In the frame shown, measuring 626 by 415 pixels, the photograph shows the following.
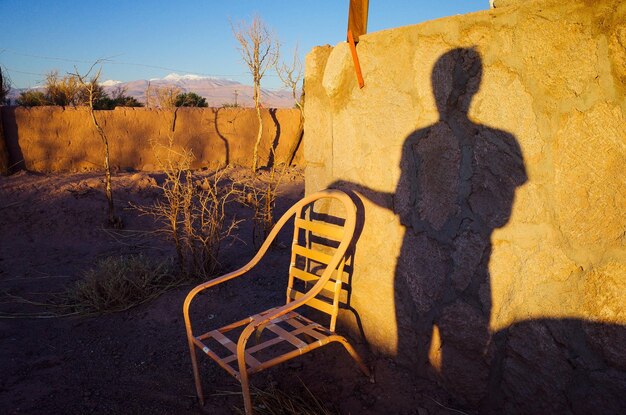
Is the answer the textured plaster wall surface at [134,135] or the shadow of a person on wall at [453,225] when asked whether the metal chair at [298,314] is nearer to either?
the shadow of a person on wall at [453,225]

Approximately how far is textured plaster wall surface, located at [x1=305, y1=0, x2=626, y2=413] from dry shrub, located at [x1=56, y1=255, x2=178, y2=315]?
1850 mm

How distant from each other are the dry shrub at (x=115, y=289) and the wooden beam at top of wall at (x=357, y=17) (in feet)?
7.70

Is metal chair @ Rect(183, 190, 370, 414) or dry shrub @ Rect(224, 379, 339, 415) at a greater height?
metal chair @ Rect(183, 190, 370, 414)

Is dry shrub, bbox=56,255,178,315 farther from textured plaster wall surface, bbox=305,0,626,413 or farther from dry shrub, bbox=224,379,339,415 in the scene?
textured plaster wall surface, bbox=305,0,626,413

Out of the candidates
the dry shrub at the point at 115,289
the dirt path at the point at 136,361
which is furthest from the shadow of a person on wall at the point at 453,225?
the dry shrub at the point at 115,289

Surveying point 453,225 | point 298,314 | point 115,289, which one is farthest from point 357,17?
point 115,289

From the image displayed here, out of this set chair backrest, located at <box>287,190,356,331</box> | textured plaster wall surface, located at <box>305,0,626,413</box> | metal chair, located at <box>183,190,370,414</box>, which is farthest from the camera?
chair backrest, located at <box>287,190,356,331</box>

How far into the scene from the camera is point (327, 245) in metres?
2.58

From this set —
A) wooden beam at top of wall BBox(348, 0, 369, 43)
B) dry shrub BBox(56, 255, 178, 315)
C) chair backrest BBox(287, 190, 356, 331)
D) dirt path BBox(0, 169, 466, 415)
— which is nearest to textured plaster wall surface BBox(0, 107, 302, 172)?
dirt path BBox(0, 169, 466, 415)

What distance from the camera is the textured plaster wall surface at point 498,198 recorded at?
58.9 inches

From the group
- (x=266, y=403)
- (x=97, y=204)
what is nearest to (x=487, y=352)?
(x=266, y=403)

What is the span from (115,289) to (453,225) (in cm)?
258

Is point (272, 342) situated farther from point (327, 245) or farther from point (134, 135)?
point (134, 135)

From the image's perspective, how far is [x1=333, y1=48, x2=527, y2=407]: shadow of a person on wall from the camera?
5.87 feet
